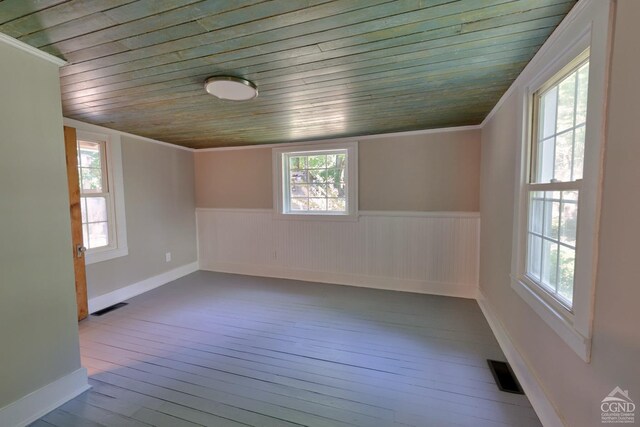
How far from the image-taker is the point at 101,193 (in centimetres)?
326

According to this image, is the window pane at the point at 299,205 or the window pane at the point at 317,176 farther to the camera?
the window pane at the point at 299,205

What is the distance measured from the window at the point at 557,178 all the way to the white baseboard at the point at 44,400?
9.67 feet

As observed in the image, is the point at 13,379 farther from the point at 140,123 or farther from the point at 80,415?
the point at 140,123

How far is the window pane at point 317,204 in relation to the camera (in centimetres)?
411

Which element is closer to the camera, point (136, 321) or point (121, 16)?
point (121, 16)

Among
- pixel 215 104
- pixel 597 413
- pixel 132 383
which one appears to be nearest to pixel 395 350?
pixel 597 413

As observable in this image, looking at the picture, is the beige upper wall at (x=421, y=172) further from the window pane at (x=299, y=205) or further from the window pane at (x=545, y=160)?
the window pane at (x=545, y=160)

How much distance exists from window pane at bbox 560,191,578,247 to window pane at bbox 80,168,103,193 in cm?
427

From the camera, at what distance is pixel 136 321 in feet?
9.41

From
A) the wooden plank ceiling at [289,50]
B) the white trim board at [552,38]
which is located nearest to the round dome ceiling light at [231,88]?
the wooden plank ceiling at [289,50]

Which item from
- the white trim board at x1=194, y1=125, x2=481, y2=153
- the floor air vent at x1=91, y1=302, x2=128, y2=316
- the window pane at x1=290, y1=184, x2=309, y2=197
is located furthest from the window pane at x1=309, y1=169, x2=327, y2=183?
the floor air vent at x1=91, y1=302, x2=128, y2=316

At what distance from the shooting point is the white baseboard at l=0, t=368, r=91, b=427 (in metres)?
1.52

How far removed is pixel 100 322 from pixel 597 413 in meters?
3.83

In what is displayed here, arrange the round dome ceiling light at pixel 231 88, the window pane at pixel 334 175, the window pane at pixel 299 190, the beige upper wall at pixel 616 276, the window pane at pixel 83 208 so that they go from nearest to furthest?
1. the beige upper wall at pixel 616 276
2. the round dome ceiling light at pixel 231 88
3. the window pane at pixel 83 208
4. the window pane at pixel 334 175
5. the window pane at pixel 299 190
